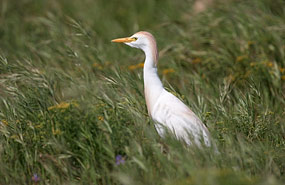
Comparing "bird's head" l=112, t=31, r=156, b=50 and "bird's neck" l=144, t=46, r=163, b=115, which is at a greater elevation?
"bird's head" l=112, t=31, r=156, b=50

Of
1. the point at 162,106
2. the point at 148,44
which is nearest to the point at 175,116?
the point at 162,106

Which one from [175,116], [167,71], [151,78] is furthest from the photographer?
[167,71]

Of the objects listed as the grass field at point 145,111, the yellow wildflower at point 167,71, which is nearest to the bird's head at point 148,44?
the grass field at point 145,111

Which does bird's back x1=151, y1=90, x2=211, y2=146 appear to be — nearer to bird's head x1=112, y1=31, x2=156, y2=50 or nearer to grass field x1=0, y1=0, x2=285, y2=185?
grass field x1=0, y1=0, x2=285, y2=185

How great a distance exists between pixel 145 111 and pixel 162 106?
0.87 ft

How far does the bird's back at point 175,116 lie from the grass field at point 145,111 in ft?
0.36

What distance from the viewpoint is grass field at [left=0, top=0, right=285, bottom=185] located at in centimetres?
284

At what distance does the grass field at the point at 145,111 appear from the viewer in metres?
2.84

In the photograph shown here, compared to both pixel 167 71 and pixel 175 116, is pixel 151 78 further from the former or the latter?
pixel 167 71

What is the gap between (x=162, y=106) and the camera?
3682 mm

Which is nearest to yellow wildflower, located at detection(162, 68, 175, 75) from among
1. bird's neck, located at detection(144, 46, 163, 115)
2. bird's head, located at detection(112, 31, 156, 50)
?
bird's head, located at detection(112, 31, 156, 50)

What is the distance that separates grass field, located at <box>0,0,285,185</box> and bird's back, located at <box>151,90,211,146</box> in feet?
0.36

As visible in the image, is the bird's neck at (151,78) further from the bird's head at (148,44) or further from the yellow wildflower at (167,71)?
the yellow wildflower at (167,71)

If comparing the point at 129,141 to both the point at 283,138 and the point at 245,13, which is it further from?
the point at 245,13
